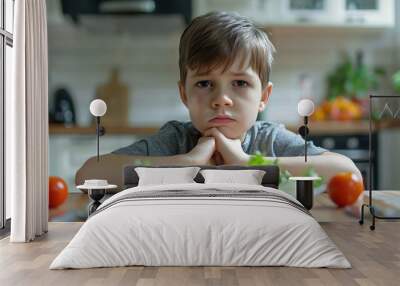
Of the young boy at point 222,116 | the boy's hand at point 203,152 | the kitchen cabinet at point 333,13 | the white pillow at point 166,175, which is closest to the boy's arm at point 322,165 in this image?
the young boy at point 222,116

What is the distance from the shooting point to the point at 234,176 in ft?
19.1

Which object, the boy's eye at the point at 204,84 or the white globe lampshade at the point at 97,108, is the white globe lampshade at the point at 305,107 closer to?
the boy's eye at the point at 204,84

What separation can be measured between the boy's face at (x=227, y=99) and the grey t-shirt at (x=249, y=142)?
9 centimetres

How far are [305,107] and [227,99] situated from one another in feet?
2.58

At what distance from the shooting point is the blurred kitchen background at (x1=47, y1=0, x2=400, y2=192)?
669cm

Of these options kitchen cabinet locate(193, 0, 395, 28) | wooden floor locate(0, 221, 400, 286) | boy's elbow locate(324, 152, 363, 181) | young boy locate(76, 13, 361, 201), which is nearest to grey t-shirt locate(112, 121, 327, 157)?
young boy locate(76, 13, 361, 201)

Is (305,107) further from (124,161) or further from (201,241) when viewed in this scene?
(201,241)

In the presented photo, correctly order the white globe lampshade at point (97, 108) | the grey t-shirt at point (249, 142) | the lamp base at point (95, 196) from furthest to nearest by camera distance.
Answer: the white globe lampshade at point (97, 108) → the grey t-shirt at point (249, 142) → the lamp base at point (95, 196)

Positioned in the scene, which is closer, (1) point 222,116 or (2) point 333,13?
(1) point 222,116

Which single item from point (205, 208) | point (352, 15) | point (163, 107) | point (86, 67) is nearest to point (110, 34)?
point (86, 67)

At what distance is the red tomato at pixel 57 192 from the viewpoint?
6352 mm

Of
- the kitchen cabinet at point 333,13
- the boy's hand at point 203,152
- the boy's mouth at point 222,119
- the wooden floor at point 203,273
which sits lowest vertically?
the wooden floor at point 203,273

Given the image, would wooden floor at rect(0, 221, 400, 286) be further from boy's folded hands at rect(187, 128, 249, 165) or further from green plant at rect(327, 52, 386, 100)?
green plant at rect(327, 52, 386, 100)

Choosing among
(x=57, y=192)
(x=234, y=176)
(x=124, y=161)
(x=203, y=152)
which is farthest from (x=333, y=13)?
(x=57, y=192)
